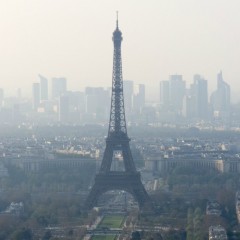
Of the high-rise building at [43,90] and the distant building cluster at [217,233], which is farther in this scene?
the high-rise building at [43,90]

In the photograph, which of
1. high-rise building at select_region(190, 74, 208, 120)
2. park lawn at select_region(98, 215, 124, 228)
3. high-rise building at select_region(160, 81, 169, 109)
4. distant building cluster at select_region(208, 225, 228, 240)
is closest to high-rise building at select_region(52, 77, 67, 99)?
high-rise building at select_region(160, 81, 169, 109)

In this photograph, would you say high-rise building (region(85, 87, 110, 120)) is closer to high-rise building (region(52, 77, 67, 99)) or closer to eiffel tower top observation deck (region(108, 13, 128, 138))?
high-rise building (region(52, 77, 67, 99))

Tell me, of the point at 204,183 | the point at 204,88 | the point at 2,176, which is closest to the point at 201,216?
the point at 204,183

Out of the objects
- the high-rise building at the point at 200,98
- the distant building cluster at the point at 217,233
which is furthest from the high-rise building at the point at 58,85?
the distant building cluster at the point at 217,233

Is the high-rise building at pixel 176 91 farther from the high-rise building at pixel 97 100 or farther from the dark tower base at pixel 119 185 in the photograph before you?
the dark tower base at pixel 119 185

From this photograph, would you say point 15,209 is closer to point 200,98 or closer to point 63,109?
point 200,98

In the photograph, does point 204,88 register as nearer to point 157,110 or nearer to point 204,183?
point 157,110
